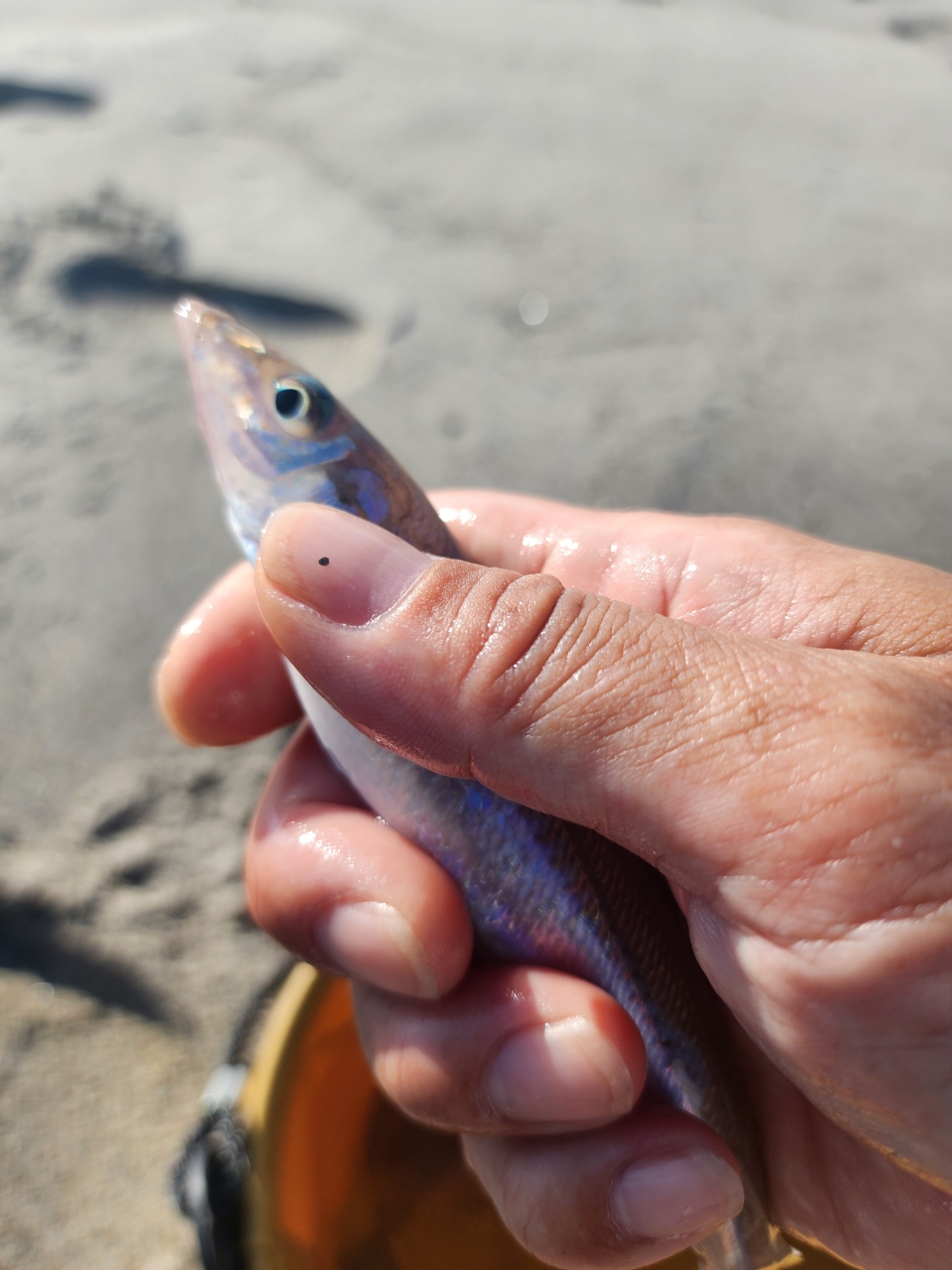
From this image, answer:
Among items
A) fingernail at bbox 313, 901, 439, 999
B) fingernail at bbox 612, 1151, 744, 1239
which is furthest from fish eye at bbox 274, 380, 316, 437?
fingernail at bbox 612, 1151, 744, 1239

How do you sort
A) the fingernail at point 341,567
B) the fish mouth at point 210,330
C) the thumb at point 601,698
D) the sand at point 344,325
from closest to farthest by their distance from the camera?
the thumb at point 601,698 < the fingernail at point 341,567 < the fish mouth at point 210,330 < the sand at point 344,325

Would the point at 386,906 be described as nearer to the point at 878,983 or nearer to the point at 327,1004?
the point at 327,1004

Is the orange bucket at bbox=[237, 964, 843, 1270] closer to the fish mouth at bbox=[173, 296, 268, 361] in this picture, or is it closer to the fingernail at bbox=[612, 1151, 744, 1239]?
the fingernail at bbox=[612, 1151, 744, 1239]

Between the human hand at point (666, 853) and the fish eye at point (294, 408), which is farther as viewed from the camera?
the fish eye at point (294, 408)

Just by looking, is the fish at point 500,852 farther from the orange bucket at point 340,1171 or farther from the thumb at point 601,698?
the orange bucket at point 340,1171

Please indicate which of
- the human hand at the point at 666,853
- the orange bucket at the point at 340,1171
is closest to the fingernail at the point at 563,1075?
the human hand at the point at 666,853

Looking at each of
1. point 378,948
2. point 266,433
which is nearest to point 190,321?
point 266,433
